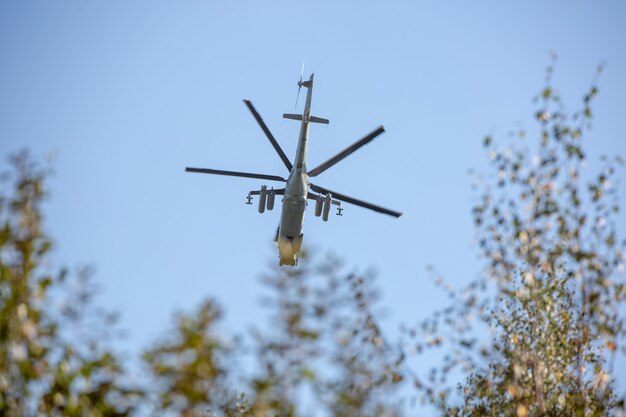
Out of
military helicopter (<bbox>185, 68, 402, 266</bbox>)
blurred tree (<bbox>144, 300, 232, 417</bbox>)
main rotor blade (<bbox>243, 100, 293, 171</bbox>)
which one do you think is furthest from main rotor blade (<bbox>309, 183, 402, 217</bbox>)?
blurred tree (<bbox>144, 300, 232, 417</bbox>)

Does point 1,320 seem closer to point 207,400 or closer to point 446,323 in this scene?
point 207,400

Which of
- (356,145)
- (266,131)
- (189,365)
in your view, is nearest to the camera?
(189,365)

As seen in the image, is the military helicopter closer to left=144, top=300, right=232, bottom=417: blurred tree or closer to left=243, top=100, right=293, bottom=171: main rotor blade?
left=243, top=100, right=293, bottom=171: main rotor blade

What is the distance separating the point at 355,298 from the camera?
25.9 feet

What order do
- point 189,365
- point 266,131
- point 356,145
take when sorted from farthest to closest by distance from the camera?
point 266,131, point 356,145, point 189,365

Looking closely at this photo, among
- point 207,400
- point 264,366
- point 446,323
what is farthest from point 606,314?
point 207,400

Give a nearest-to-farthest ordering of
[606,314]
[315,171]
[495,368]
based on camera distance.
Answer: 1. [606,314]
2. [495,368]
3. [315,171]

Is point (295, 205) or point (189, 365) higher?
point (295, 205)

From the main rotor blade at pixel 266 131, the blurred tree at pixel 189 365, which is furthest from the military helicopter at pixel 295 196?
the blurred tree at pixel 189 365

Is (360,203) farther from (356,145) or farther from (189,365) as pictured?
(189,365)

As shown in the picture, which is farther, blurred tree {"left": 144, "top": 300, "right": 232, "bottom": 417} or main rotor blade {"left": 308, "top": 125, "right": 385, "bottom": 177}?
main rotor blade {"left": 308, "top": 125, "right": 385, "bottom": 177}

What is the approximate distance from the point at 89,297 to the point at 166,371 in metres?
1.12

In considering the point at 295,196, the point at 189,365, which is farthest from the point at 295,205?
the point at 189,365

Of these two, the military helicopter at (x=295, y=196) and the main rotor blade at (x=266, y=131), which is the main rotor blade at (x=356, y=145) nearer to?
the military helicopter at (x=295, y=196)
